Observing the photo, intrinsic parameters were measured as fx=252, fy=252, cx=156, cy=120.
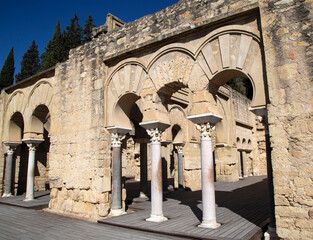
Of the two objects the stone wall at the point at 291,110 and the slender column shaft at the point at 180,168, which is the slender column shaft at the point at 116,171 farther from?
the slender column shaft at the point at 180,168

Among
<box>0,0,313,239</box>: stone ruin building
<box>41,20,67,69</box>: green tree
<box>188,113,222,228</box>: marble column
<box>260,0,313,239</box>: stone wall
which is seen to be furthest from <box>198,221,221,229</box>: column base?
<box>41,20,67,69</box>: green tree

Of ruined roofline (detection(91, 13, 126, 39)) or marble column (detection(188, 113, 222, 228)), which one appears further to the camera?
ruined roofline (detection(91, 13, 126, 39))

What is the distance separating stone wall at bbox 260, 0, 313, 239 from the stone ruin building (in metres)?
0.01

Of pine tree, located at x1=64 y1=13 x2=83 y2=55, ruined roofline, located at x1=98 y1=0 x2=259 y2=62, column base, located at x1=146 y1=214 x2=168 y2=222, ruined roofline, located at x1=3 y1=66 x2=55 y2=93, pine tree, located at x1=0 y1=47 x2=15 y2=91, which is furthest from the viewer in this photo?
pine tree, located at x1=64 y1=13 x2=83 y2=55

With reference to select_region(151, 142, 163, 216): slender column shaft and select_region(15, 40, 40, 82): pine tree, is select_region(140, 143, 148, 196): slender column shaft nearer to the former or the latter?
select_region(151, 142, 163, 216): slender column shaft

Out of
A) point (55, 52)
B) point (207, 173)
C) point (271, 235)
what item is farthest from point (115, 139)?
point (55, 52)

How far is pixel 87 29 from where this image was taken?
25.5 meters

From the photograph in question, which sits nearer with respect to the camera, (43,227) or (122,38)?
(43,227)

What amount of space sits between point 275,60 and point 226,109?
10599mm

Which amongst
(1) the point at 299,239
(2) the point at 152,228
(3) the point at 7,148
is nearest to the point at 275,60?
(1) the point at 299,239

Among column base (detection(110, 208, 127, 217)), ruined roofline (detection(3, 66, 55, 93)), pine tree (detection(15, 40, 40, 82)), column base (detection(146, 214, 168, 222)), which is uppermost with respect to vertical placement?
pine tree (detection(15, 40, 40, 82))

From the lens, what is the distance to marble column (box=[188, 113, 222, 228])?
4.63 m

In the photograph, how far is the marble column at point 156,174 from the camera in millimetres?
5387

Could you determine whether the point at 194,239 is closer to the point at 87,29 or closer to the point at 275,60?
the point at 275,60
